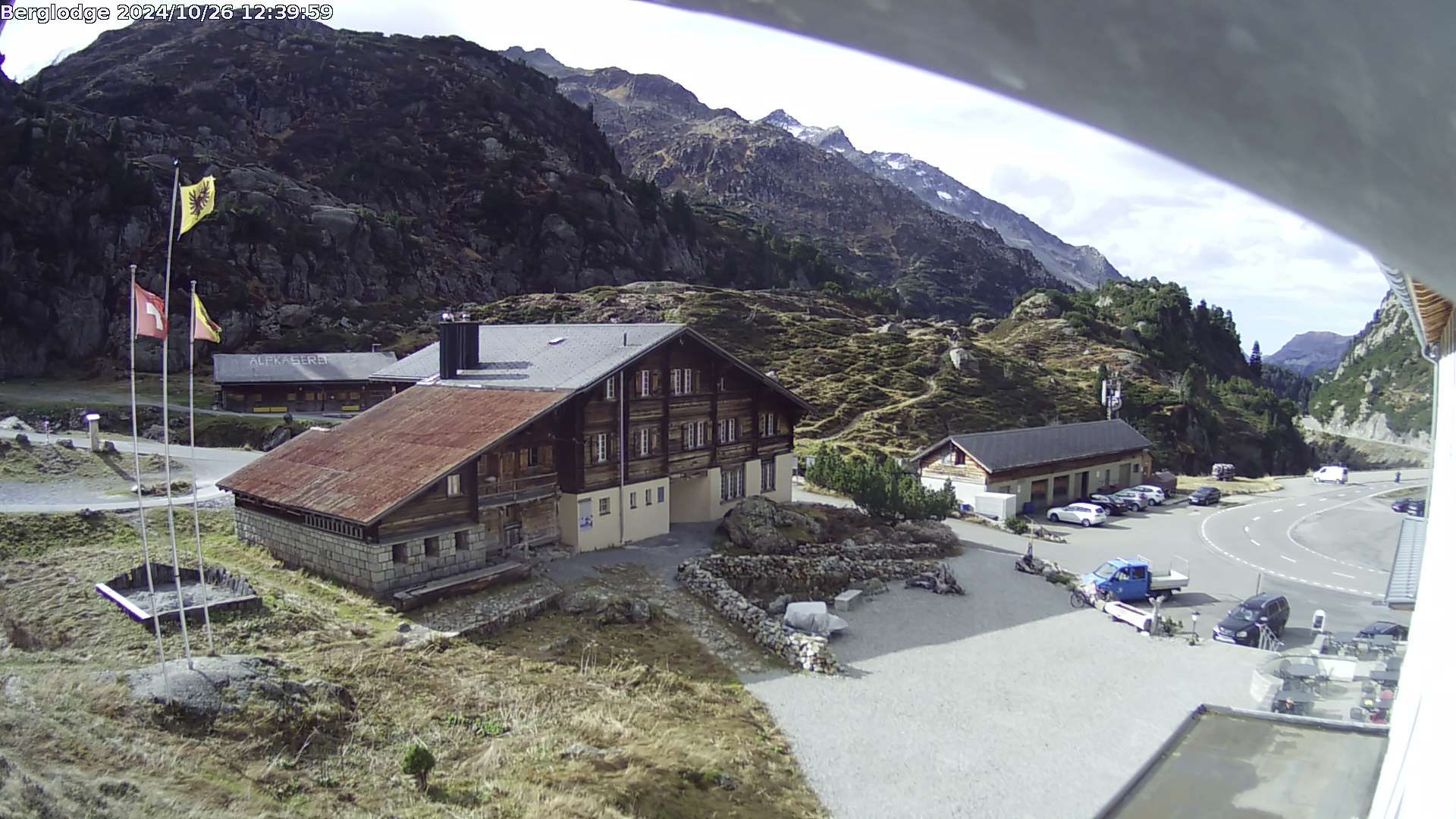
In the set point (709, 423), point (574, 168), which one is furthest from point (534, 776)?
point (574, 168)

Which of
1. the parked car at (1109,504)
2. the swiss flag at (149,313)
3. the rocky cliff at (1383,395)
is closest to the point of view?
the swiss flag at (149,313)

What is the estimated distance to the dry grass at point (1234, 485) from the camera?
174 ft

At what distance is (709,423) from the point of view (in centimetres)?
2955

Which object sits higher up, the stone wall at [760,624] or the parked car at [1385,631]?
the stone wall at [760,624]

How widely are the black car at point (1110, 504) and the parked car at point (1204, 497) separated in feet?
18.9

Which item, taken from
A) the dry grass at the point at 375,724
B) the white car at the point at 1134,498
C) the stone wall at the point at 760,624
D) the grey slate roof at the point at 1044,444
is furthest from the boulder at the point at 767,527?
the white car at the point at 1134,498

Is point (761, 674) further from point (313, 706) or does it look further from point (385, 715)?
point (313, 706)

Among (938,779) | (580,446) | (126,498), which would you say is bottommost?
(938,779)

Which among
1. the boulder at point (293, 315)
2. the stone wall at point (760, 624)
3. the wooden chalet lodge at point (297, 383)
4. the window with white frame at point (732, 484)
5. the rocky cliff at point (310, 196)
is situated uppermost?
the rocky cliff at point (310, 196)

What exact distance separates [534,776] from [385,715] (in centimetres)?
316

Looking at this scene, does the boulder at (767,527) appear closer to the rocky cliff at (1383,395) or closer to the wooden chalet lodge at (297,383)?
the wooden chalet lodge at (297,383)

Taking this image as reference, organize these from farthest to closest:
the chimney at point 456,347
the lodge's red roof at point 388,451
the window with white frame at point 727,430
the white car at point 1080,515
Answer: the white car at point 1080,515 < the window with white frame at point 727,430 < the chimney at point 456,347 < the lodge's red roof at point 388,451

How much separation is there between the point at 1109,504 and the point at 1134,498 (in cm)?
190

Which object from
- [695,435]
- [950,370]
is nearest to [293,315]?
[950,370]
